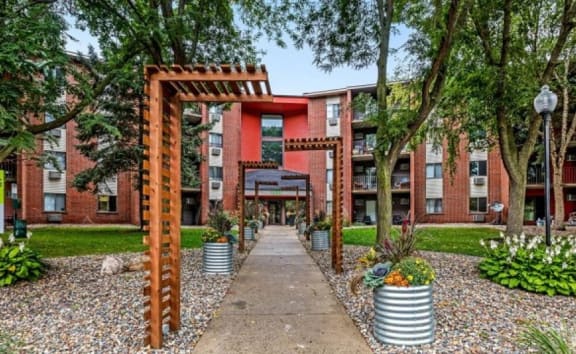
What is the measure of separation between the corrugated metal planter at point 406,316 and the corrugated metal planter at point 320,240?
7.49 meters

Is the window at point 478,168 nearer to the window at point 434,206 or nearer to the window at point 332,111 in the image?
the window at point 434,206

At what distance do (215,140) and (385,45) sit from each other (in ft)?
61.3

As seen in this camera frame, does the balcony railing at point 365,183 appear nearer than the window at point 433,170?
No

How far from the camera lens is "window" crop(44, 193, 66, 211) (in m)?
21.1

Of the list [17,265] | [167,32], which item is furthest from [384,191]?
[17,265]

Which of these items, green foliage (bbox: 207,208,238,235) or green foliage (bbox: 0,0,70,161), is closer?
green foliage (bbox: 0,0,70,161)

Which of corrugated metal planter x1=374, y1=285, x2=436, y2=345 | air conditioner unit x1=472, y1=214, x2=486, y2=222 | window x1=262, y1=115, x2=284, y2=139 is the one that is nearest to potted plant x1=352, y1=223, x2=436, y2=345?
corrugated metal planter x1=374, y1=285, x2=436, y2=345

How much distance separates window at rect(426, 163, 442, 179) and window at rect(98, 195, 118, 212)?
20.9 m

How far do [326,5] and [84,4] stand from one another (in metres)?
5.60

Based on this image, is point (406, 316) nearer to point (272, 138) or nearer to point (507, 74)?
point (507, 74)

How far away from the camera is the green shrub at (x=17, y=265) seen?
618 cm

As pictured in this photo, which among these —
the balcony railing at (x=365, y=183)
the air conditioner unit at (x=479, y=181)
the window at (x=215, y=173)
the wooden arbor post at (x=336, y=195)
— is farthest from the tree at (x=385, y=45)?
the air conditioner unit at (x=479, y=181)

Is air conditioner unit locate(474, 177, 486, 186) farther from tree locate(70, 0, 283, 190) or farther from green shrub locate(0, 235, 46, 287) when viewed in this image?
green shrub locate(0, 235, 46, 287)

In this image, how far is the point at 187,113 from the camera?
23.0 metres
